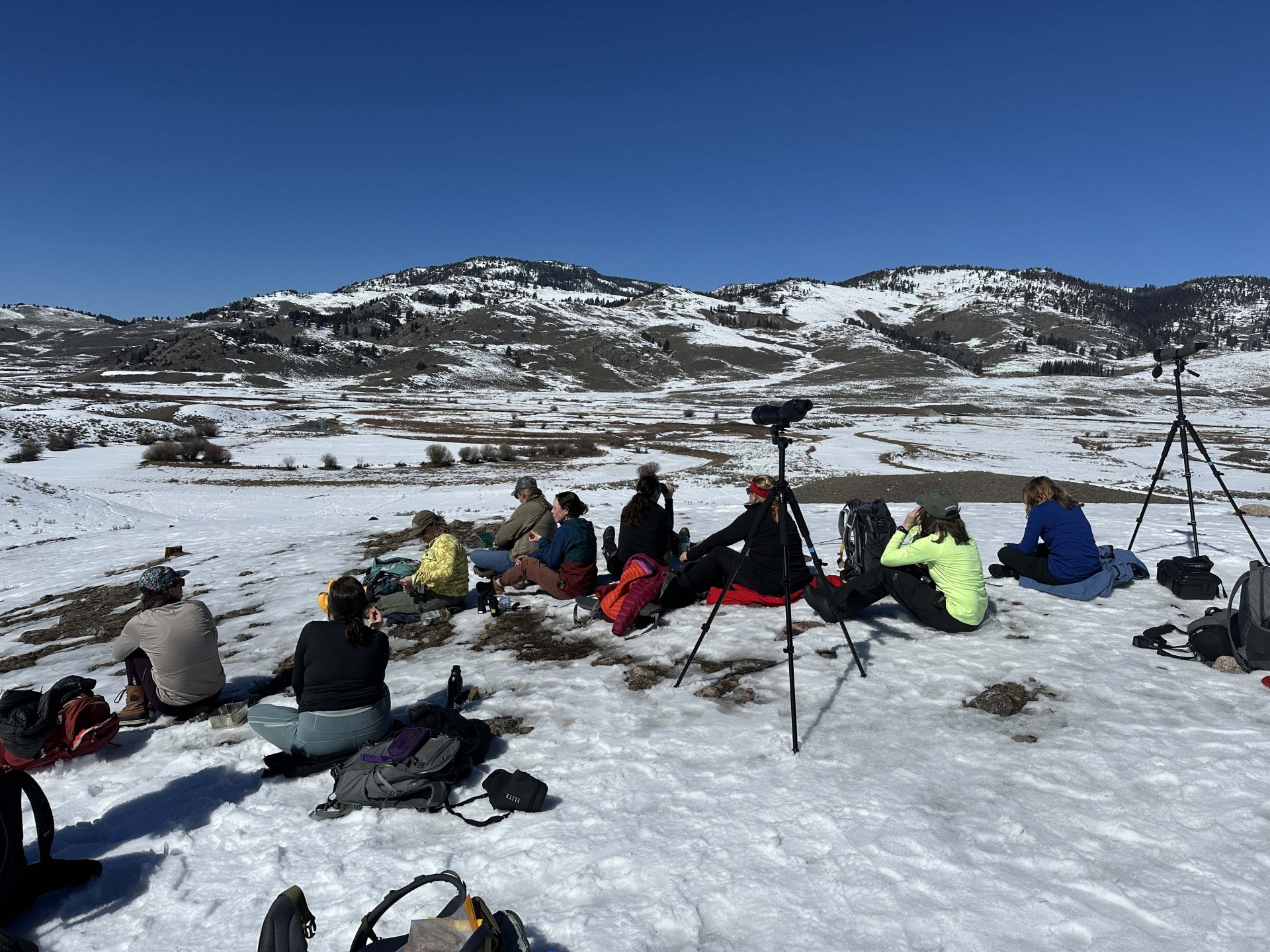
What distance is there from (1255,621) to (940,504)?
318 cm

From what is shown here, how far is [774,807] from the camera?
485 cm

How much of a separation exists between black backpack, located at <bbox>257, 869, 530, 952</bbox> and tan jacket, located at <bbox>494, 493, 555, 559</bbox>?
7.17 metres

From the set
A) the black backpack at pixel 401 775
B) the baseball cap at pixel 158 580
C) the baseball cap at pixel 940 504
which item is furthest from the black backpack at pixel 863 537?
the baseball cap at pixel 158 580

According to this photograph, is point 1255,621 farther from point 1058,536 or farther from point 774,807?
point 774,807

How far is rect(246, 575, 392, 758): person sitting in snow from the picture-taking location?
5.45 m

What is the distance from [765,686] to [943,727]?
1.77m

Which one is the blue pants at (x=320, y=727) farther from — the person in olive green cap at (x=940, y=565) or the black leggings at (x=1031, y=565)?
the black leggings at (x=1031, y=565)

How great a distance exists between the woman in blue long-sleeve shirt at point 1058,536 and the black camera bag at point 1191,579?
924mm

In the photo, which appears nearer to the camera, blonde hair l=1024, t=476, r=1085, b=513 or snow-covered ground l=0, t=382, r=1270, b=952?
snow-covered ground l=0, t=382, r=1270, b=952

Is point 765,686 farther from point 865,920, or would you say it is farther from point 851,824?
point 865,920

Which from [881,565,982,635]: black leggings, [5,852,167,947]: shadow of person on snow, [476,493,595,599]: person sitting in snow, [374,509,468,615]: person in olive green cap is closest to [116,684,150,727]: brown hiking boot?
[5,852,167,947]: shadow of person on snow

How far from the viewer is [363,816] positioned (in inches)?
195

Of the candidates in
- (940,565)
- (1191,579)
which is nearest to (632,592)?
(940,565)

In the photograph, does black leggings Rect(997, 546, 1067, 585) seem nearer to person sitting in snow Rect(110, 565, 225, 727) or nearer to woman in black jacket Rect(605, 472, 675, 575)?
woman in black jacket Rect(605, 472, 675, 575)
